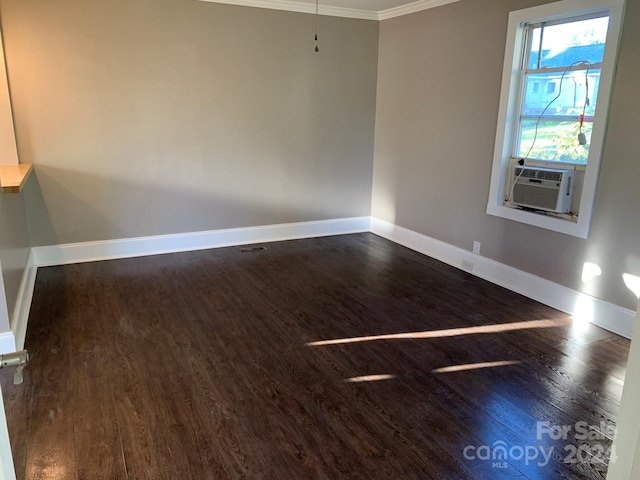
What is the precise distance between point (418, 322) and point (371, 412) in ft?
3.83

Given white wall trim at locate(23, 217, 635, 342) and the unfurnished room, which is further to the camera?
white wall trim at locate(23, 217, 635, 342)

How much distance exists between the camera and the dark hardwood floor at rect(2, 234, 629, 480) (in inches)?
80.7

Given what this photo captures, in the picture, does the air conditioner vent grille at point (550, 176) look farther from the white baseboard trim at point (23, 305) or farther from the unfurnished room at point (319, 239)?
the white baseboard trim at point (23, 305)

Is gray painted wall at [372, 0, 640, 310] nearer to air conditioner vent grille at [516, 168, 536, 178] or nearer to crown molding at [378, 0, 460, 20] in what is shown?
crown molding at [378, 0, 460, 20]

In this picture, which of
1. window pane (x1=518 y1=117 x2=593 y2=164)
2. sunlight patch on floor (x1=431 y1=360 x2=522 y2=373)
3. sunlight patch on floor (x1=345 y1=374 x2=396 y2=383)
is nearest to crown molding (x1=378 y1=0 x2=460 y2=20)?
window pane (x1=518 y1=117 x2=593 y2=164)

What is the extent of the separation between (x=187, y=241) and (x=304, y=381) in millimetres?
2866

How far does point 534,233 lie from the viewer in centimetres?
387

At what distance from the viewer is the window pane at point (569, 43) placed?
3.30m

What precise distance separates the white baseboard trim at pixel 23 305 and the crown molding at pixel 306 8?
305 cm

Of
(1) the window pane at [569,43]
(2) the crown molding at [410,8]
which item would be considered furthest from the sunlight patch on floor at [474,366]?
(2) the crown molding at [410,8]

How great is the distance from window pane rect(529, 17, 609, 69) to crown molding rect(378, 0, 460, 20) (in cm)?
108

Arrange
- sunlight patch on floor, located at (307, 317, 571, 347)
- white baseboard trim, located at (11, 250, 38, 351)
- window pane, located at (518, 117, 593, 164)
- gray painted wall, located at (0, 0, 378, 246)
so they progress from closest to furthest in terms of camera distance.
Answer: white baseboard trim, located at (11, 250, 38, 351)
sunlight patch on floor, located at (307, 317, 571, 347)
window pane, located at (518, 117, 593, 164)
gray painted wall, located at (0, 0, 378, 246)

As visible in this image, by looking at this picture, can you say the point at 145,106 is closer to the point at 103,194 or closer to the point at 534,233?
the point at 103,194

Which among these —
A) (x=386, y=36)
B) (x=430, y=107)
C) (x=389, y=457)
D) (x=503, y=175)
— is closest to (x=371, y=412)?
(x=389, y=457)
